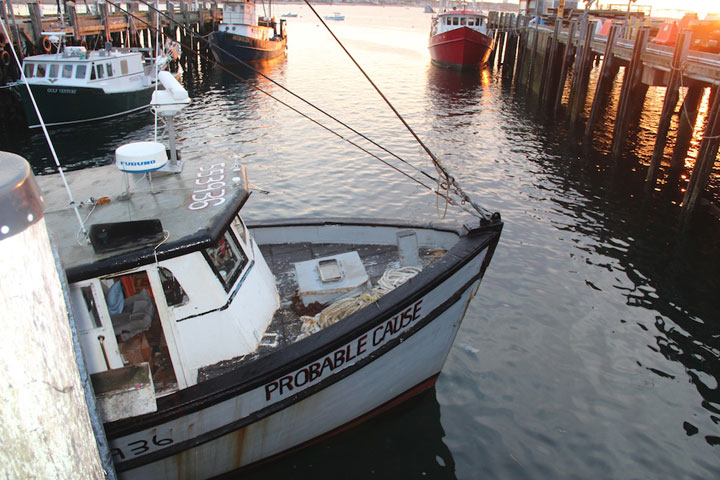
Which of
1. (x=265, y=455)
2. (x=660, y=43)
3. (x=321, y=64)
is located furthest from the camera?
(x=321, y=64)

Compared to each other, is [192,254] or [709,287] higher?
[192,254]

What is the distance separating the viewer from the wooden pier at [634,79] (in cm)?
1417

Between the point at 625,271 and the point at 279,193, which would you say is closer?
the point at 625,271

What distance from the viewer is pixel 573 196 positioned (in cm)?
1650

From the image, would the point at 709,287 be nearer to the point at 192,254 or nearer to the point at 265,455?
the point at 265,455

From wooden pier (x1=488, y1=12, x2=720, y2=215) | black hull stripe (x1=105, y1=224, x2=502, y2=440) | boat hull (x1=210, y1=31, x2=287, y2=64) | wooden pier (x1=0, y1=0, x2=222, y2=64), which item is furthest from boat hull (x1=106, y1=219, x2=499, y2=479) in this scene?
boat hull (x1=210, y1=31, x2=287, y2=64)

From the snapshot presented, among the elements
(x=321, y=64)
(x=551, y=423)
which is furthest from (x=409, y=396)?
(x=321, y=64)

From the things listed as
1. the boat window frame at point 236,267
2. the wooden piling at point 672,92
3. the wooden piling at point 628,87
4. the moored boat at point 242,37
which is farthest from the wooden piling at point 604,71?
the moored boat at point 242,37

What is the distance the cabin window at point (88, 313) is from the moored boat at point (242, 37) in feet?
134

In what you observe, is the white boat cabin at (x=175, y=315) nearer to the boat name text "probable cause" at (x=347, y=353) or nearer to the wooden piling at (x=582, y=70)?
the boat name text "probable cause" at (x=347, y=353)

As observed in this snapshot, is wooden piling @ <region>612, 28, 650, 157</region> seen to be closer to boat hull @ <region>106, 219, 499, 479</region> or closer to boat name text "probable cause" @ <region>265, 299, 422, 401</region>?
boat hull @ <region>106, 219, 499, 479</region>

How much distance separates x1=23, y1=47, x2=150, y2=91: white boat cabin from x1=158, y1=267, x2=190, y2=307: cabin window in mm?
21762

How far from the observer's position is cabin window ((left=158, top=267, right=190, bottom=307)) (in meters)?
5.93

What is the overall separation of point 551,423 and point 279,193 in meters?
11.6
